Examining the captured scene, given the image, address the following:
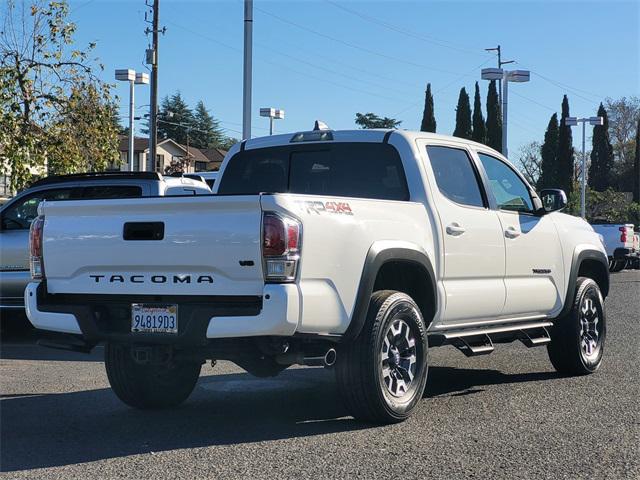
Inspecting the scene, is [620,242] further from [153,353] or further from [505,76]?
[153,353]

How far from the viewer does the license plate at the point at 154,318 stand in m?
5.69

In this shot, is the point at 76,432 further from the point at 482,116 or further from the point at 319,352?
the point at 482,116

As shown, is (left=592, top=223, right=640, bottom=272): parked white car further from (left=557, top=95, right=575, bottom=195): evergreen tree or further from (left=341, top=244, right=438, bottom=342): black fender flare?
(left=557, top=95, right=575, bottom=195): evergreen tree

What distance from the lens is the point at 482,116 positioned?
76875mm

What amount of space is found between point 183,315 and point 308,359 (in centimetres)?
83

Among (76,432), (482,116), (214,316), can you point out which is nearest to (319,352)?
(214,316)

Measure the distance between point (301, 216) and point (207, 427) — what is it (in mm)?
1754

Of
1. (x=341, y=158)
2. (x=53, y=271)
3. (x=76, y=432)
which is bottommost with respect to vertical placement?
(x=76, y=432)

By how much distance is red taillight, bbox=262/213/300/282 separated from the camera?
5.39 meters

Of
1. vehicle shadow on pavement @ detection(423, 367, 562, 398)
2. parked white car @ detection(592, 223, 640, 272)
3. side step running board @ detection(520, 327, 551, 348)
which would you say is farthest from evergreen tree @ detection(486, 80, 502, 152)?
side step running board @ detection(520, 327, 551, 348)

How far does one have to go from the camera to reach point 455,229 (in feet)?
23.0

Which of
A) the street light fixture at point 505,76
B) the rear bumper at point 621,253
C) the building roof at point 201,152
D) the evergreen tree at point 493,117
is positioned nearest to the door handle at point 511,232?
the rear bumper at point 621,253

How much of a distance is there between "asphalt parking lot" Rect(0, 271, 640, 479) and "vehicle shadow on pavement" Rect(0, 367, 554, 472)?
1 cm

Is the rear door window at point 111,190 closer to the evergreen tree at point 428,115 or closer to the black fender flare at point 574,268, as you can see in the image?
the black fender flare at point 574,268
